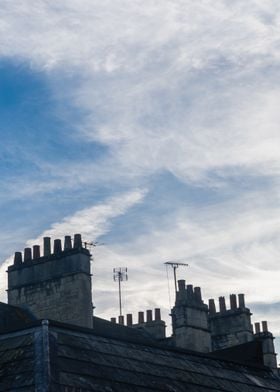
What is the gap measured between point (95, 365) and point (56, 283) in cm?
1362

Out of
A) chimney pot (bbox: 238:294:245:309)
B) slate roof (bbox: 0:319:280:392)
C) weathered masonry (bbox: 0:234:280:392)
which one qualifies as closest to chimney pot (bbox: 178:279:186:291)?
weathered masonry (bbox: 0:234:280:392)

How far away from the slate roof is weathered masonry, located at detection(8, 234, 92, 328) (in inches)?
307

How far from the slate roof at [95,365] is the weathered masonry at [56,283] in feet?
25.6

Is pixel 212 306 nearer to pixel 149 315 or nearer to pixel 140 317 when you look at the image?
pixel 149 315

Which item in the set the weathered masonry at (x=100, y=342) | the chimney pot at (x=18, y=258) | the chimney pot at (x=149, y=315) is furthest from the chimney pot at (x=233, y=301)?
the chimney pot at (x=18, y=258)

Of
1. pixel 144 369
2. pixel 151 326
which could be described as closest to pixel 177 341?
pixel 151 326

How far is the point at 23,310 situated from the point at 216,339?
15162 mm

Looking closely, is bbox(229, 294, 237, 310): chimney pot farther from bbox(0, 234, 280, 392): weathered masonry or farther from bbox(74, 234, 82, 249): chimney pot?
bbox(74, 234, 82, 249): chimney pot

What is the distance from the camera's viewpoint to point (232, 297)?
4731cm

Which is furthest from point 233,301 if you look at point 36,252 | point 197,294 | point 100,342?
point 100,342

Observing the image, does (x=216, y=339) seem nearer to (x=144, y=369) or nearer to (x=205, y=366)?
(x=205, y=366)

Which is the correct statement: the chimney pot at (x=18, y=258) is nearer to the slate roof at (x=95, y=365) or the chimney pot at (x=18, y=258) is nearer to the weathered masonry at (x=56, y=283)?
the weathered masonry at (x=56, y=283)

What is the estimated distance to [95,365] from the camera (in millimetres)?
22250

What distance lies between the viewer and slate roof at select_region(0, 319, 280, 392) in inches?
805
